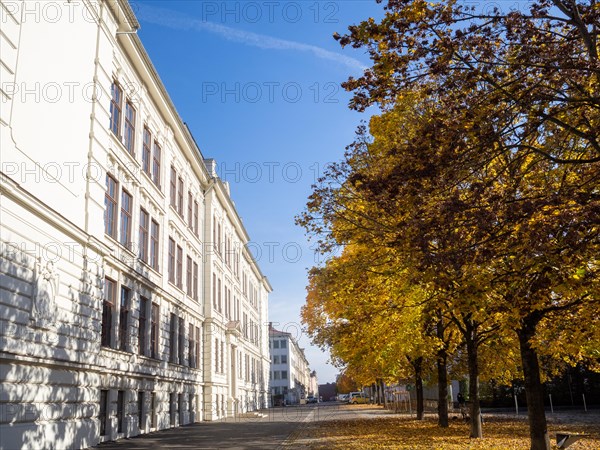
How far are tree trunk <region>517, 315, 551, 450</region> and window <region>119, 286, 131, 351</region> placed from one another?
1394cm

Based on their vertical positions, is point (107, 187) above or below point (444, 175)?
above

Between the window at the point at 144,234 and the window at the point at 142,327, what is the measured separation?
177cm

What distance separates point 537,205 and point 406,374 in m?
26.2

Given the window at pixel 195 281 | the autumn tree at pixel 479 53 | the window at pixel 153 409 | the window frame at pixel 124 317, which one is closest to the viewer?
the autumn tree at pixel 479 53

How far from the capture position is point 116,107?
→ 71.0 feet

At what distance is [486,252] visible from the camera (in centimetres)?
917

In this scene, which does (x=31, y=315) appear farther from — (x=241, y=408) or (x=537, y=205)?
(x=241, y=408)

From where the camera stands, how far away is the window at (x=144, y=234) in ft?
79.5

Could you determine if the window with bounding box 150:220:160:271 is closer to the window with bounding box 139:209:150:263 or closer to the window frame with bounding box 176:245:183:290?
the window with bounding box 139:209:150:263

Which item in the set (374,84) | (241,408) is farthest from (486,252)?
(241,408)

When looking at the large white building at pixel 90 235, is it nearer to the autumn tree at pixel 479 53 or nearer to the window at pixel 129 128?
the window at pixel 129 128

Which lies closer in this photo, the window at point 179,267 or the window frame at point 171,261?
the window frame at point 171,261

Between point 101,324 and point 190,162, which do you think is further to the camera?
point 190,162

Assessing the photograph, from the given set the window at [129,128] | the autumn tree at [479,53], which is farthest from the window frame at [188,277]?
the autumn tree at [479,53]
